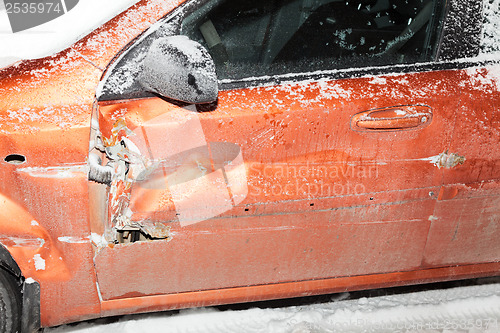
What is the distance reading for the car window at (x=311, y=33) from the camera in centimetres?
195

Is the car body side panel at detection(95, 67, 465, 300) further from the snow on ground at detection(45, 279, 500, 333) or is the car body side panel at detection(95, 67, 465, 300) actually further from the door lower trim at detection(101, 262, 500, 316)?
the snow on ground at detection(45, 279, 500, 333)

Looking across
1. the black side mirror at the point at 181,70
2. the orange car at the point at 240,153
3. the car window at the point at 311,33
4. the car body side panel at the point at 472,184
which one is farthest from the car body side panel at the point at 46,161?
the car body side panel at the point at 472,184

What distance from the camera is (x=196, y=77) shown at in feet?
5.48

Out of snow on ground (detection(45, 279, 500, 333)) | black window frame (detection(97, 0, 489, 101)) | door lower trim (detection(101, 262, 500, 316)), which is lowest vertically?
snow on ground (detection(45, 279, 500, 333))

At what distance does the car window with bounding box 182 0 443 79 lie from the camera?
1954 millimetres

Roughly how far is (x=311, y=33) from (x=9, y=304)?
1.60 m

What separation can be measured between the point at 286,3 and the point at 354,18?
0.93 ft

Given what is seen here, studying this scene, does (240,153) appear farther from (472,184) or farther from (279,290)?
(472,184)

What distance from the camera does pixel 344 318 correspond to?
2668 mm

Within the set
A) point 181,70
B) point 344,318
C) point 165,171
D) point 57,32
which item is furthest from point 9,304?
point 344,318

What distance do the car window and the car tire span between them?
1.14 m

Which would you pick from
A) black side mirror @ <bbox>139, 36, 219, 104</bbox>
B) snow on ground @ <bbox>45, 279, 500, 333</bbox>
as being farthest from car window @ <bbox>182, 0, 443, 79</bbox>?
snow on ground @ <bbox>45, 279, 500, 333</bbox>

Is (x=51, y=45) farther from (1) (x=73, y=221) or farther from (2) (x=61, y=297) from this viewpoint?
(2) (x=61, y=297)

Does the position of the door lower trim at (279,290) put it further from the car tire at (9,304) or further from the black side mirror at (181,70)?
the black side mirror at (181,70)
